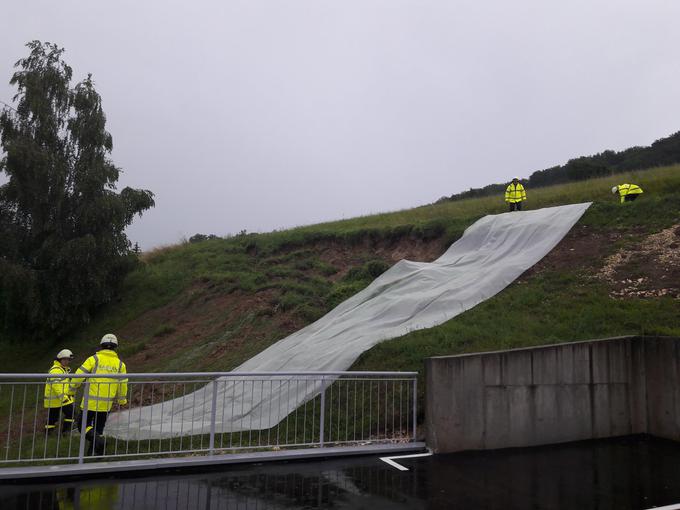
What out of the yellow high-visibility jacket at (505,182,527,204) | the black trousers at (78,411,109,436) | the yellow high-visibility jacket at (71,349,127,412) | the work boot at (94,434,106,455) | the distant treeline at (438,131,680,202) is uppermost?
the distant treeline at (438,131,680,202)

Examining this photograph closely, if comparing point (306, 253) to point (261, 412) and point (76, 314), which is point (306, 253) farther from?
point (261, 412)

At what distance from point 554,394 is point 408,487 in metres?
3.18

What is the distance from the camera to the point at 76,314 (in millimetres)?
22656

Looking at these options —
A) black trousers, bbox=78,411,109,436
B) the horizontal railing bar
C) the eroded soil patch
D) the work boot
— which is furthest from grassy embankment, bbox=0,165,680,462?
the horizontal railing bar

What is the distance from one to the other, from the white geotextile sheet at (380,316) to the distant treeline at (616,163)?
28.2m

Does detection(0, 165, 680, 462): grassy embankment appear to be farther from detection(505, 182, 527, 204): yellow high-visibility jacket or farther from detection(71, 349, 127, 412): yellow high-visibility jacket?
detection(71, 349, 127, 412): yellow high-visibility jacket

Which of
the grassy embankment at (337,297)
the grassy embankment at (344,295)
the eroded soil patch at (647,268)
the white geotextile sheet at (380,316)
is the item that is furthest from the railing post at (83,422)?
the eroded soil patch at (647,268)

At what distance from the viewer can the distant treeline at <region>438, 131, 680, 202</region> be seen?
155ft

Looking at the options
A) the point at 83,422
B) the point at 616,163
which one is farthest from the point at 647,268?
the point at 616,163

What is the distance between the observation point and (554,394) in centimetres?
816

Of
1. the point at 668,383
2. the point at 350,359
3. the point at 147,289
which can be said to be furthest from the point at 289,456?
the point at 147,289

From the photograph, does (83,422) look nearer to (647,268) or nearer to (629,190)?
(647,268)

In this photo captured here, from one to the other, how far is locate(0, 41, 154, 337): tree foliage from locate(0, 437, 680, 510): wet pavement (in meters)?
17.3

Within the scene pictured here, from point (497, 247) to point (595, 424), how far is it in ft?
27.1
